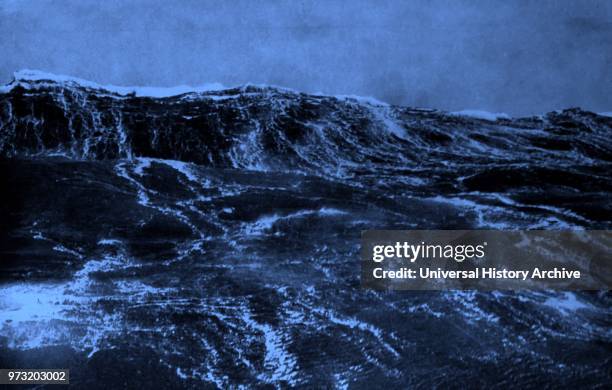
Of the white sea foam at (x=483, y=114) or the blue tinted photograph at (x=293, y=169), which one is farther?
the white sea foam at (x=483, y=114)

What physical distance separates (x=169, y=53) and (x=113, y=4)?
0.34 metres

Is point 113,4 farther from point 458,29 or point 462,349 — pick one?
point 462,349

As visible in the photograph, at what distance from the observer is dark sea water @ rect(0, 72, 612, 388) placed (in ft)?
8.36

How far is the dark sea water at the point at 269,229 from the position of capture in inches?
100

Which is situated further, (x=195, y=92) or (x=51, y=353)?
(x=195, y=92)

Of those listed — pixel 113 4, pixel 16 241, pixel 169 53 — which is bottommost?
pixel 16 241

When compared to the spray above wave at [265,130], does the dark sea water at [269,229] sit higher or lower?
lower

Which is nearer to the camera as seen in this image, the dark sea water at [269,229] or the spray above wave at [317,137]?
the dark sea water at [269,229]

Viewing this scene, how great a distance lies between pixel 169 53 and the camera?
9.21ft

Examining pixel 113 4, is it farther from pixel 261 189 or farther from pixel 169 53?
pixel 261 189

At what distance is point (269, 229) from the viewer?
2.73 metres

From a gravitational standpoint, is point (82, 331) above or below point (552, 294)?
below

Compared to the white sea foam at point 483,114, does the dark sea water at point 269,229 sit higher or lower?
lower

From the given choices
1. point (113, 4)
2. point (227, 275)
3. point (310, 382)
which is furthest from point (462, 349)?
point (113, 4)
